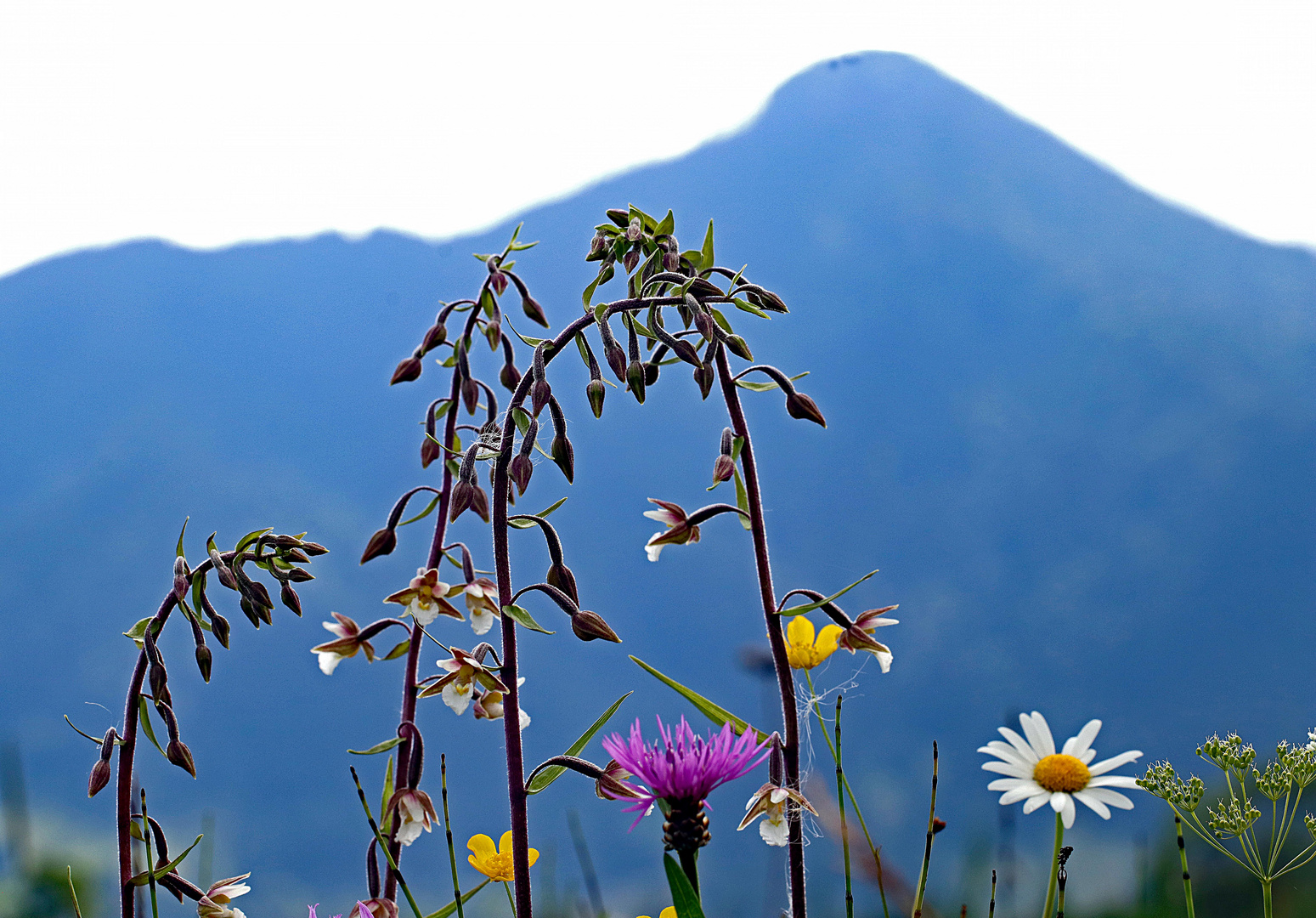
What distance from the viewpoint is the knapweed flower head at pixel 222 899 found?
1.86ft

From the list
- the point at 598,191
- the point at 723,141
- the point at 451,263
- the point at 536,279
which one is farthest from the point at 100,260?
the point at 723,141

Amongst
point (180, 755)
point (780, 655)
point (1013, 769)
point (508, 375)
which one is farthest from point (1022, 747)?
point (180, 755)

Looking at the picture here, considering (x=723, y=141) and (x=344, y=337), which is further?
(x=723, y=141)

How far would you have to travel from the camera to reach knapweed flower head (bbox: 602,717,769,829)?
56 cm

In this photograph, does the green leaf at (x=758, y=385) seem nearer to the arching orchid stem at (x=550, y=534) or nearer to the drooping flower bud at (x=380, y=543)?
the arching orchid stem at (x=550, y=534)

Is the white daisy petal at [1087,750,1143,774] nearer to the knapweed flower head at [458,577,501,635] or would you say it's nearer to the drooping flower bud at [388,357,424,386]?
the knapweed flower head at [458,577,501,635]

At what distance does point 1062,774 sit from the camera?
28.3 inches

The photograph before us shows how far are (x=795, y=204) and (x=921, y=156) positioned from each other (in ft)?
4.69

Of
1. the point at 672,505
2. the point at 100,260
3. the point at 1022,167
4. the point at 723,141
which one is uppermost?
the point at 1022,167

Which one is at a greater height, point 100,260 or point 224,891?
point 100,260

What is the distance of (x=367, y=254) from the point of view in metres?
→ 7.44

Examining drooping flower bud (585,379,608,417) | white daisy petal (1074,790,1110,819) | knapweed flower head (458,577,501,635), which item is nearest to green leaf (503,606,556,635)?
knapweed flower head (458,577,501,635)

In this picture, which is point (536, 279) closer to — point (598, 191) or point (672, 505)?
point (598, 191)

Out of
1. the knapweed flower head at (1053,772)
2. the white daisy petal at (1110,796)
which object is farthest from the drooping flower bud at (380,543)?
the white daisy petal at (1110,796)
